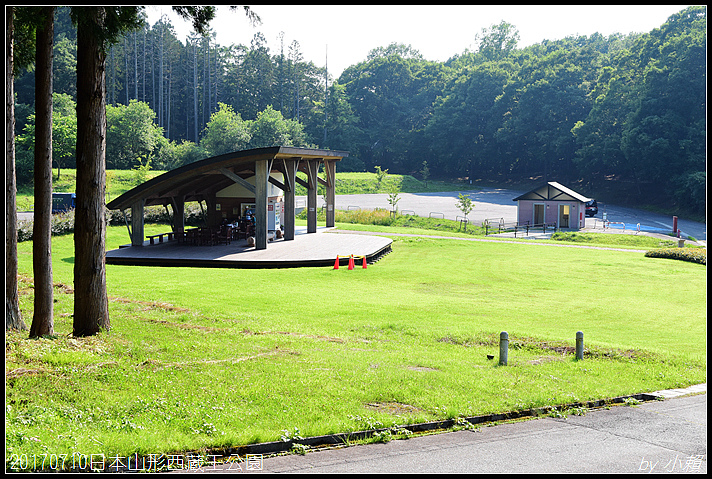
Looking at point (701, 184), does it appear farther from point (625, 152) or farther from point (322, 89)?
point (322, 89)

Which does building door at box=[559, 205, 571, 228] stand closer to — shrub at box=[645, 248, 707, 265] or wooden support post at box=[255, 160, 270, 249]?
shrub at box=[645, 248, 707, 265]

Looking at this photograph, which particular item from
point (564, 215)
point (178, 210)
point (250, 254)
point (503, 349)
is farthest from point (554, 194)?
point (503, 349)

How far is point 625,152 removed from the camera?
6291 centimetres

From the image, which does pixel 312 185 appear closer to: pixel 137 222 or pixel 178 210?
pixel 178 210

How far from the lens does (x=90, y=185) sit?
10125 millimetres

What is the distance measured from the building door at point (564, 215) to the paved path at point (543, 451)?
1507 inches

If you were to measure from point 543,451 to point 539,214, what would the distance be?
135 feet

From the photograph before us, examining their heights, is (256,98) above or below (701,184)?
above

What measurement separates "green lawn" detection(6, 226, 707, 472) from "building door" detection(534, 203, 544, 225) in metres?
24.5

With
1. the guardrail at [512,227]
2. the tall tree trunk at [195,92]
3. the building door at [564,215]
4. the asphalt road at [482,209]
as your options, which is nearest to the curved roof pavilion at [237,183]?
the guardrail at [512,227]

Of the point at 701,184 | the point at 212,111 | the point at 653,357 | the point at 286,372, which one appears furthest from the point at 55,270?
the point at 212,111

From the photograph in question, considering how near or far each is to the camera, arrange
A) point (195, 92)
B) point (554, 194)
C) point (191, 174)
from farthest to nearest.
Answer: point (195, 92)
point (554, 194)
point (191, 174)

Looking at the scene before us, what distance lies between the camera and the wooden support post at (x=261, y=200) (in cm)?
2453

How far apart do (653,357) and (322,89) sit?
93608mm
